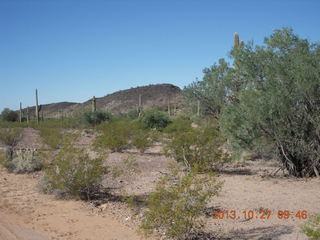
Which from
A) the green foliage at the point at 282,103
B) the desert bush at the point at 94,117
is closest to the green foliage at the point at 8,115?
the desert bush at the point at 94,117

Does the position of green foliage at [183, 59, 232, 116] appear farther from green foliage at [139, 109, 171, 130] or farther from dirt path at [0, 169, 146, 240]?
green foliage at [139, 109, 171, 130]

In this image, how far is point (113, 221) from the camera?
7.64m

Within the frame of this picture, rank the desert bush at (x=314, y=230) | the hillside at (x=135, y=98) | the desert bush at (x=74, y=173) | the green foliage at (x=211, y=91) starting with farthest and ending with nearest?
the hillside at (x=135, y=98) → the green foliage at (x=211, y=91) → the desert bush at (x=74, y=173) → the desert bush at (x=314, y=230)

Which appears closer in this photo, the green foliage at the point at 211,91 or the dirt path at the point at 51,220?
the dirt path at the point at 51,220

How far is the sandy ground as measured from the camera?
6.63 meters

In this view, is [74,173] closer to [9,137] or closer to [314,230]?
[314,230]

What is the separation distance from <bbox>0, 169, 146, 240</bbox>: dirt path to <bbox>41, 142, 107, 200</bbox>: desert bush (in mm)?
337

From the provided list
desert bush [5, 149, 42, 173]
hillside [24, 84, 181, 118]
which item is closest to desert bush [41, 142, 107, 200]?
desert bush [5, 149, 42, 173]

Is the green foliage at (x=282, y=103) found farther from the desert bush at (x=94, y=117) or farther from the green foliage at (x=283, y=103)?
the desert bush at (x=94, y=117)

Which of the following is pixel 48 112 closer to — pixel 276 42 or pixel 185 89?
pixel 185 89
